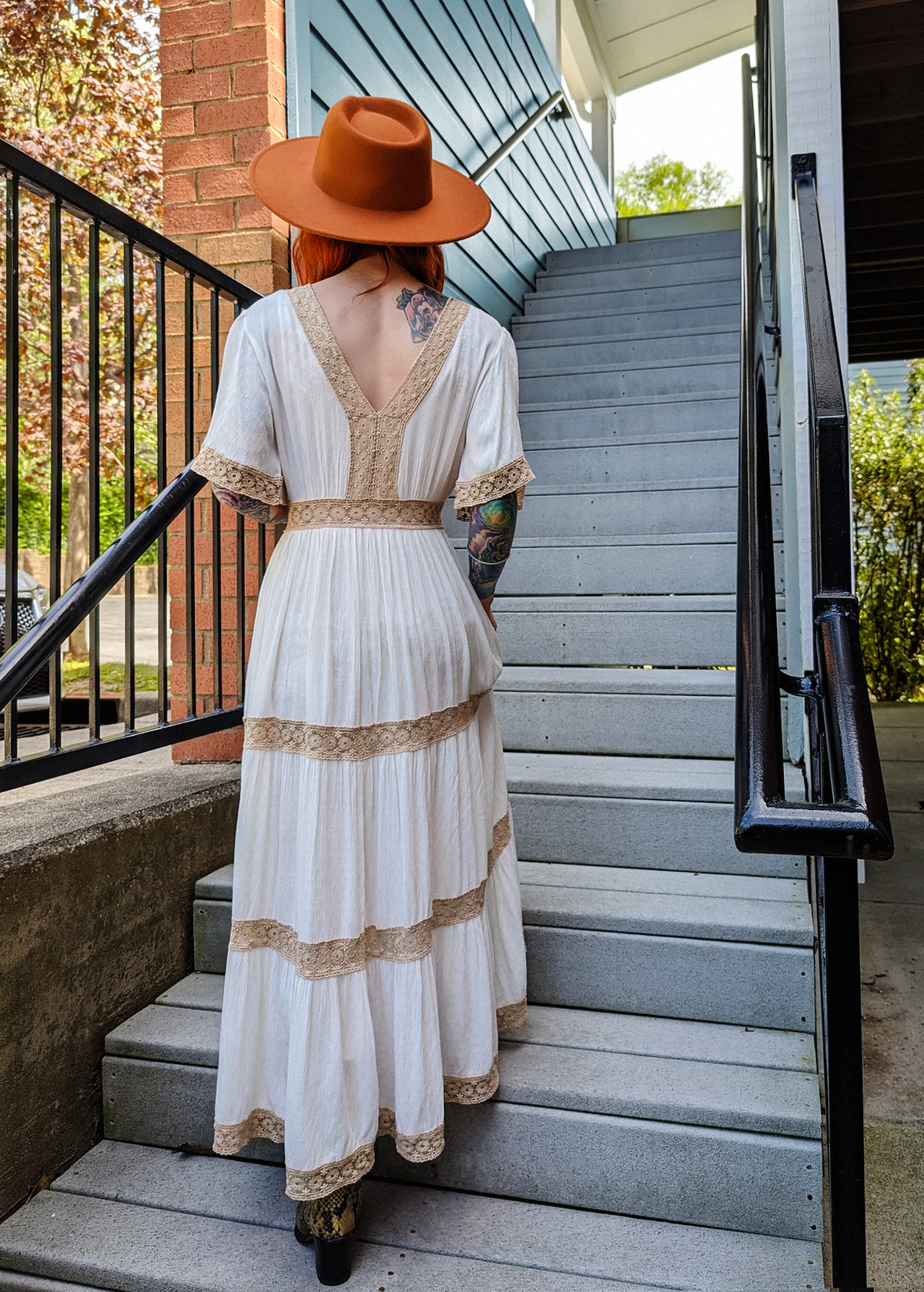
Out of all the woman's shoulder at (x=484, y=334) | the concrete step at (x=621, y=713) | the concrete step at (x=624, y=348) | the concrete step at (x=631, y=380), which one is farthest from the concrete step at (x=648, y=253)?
the woman's shoulder at (x=484, y=334)

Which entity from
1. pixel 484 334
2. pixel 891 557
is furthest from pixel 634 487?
pixel 891 557

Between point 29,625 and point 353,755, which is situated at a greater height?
point 29,625

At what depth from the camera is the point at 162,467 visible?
211 cm

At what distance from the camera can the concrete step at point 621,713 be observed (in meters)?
2.41

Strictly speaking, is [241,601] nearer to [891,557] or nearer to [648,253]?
[648,253]

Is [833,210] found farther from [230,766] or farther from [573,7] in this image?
→ [573,7]

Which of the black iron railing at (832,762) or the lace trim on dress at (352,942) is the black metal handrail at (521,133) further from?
the lace trim on dress at (352,942)

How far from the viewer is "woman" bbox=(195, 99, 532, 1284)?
4.48ft

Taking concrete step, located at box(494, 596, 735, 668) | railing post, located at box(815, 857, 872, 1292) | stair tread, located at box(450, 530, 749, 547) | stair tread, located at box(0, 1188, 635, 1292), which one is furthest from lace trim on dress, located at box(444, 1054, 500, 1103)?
stair tread, located at box(450, 530, 749, 547)

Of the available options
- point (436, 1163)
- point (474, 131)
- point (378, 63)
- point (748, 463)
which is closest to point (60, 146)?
point (474, 131)

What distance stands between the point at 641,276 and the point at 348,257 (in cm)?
424

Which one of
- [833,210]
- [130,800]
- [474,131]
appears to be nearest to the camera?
[130,800]

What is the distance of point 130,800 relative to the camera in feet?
6.39

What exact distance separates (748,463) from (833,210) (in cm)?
94
